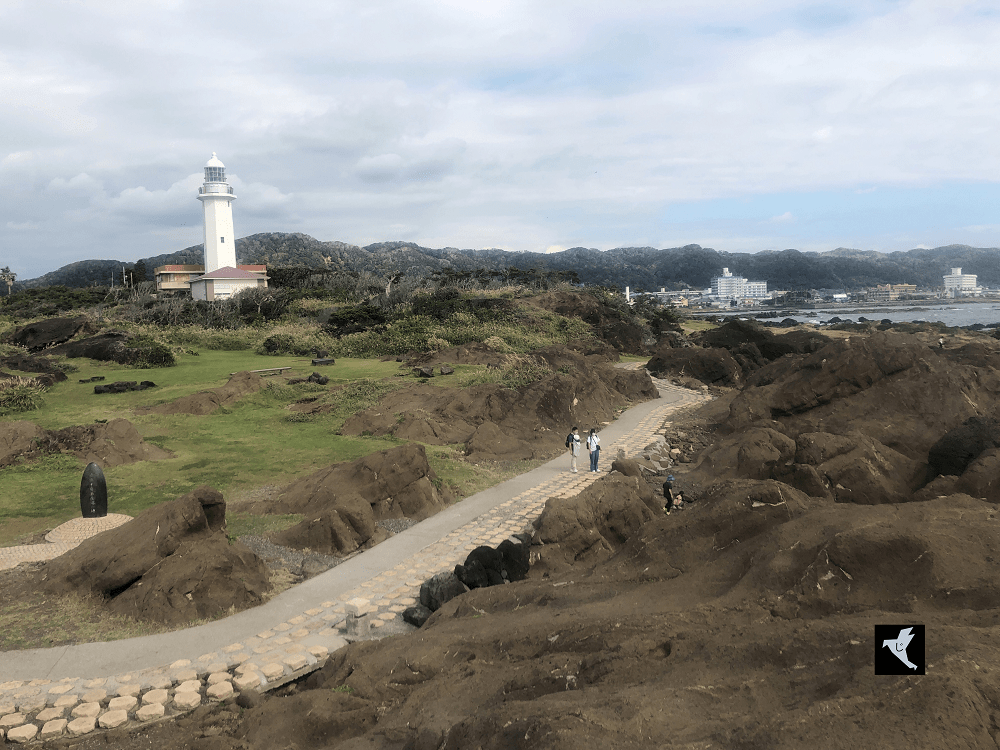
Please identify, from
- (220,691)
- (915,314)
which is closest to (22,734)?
(220,691)

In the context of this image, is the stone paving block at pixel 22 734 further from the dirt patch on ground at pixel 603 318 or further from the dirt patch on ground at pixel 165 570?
the dirt patch on ground at pixel 603 318

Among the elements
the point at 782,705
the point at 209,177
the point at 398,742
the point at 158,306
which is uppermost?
the point at 209,177

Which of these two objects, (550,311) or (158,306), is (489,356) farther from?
(158,306)

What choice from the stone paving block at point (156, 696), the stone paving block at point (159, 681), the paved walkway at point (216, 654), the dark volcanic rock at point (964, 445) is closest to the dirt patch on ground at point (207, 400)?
the paved walkway at point (216, 654)

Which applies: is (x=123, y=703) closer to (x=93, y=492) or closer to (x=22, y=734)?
(x=22, y=734)

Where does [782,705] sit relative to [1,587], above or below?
above

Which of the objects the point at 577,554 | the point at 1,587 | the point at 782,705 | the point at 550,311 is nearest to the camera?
the point at 782,705

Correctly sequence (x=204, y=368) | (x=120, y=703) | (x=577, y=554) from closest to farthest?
1. (x=120, y=703)
2. (x=577, y=554)
3. (x=204, y=368)

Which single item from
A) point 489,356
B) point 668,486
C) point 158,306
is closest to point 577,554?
point 668,486
